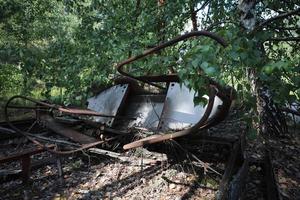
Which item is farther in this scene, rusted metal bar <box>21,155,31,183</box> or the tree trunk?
the tree trunk

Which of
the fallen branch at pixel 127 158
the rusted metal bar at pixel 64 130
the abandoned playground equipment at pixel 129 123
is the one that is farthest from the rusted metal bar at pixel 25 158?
the fallen branch at pixel 127 158

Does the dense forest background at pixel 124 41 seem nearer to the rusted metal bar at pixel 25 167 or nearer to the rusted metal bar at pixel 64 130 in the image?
the rusted metal bar at pixel 64 130

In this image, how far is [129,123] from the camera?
5246mm

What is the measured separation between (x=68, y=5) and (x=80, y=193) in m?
4.13

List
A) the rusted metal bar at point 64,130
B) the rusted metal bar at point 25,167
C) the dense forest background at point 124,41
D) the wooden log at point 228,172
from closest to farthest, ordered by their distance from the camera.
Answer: the wooden log at point 228,172
the rusted metal bar at point 25,167
the dense forest background at point 124,41
the rusted metal bar at point 64,130

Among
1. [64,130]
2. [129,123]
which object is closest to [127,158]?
[129,123]

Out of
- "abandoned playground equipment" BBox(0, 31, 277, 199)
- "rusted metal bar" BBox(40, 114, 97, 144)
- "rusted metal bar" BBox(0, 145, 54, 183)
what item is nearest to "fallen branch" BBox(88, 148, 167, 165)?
"abandoned playground equipment" BBox(0, 31, 277, 199)

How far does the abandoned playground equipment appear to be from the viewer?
375 centimetres

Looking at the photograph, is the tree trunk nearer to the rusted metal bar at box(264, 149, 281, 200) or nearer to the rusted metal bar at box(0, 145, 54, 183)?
the rusted metal bar at box(264, 149, 281, 200)

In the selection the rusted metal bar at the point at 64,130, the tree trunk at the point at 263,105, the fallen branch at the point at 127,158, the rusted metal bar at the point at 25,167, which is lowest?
the rusted metal bar at the point at 25,167

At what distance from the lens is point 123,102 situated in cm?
541

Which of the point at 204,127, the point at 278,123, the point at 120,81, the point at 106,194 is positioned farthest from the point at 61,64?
the point at 278,123

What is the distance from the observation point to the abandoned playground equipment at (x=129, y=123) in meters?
3.75

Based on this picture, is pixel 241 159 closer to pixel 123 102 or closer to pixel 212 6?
pixel 123 102
